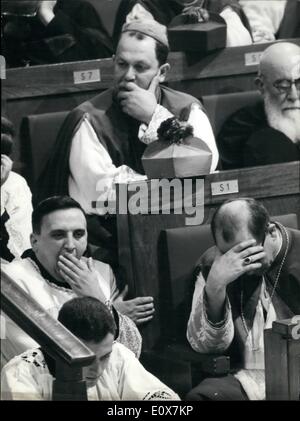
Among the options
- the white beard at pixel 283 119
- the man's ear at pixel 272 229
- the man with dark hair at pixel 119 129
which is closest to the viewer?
the man with dark hair at pixel 119 129

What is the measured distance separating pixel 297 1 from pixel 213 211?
777mm

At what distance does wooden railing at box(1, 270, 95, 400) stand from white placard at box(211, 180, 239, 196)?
778mm

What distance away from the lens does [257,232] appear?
402 cm

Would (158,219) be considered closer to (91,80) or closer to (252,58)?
(91,80)

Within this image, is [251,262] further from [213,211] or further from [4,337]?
[4,337]

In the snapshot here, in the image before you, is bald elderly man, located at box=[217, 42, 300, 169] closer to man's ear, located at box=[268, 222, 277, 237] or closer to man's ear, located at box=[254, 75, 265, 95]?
man's ear, located at box=[254, 75, 265, 95]

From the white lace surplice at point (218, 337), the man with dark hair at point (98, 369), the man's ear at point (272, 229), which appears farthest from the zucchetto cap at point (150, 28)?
the man with dark hair at point (98, 369)

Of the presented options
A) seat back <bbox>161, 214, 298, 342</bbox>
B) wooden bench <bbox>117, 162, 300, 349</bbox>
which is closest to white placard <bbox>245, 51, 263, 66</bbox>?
wooden bench <bbox>117, 162, 300, 349</bbox>

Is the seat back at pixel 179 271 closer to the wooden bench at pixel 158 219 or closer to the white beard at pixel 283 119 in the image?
the wooden bench at pixel 158 219

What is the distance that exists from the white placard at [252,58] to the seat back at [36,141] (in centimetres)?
67

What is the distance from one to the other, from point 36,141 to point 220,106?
63 centimetres

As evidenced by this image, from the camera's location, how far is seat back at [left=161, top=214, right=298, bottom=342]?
393 centimetres

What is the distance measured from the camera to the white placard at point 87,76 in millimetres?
3914

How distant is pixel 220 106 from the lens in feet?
13.3
